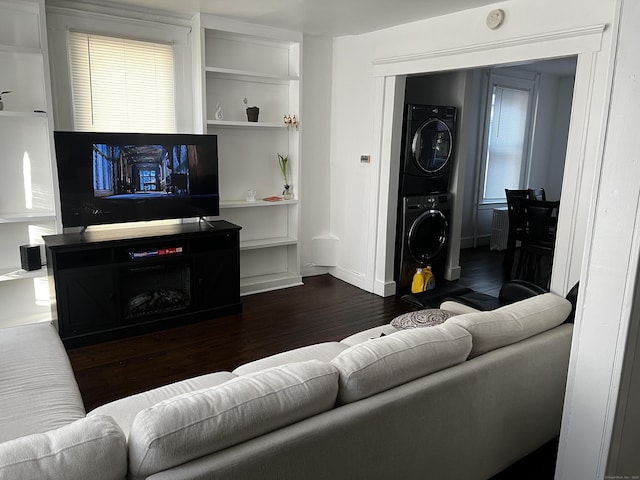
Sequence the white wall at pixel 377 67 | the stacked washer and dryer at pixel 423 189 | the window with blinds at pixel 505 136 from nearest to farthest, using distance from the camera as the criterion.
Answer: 1. the white wall at pixel 377 67
2. the stacked washer and dryer at pixel 423 189
3. the window with blinds at pixel 505 136

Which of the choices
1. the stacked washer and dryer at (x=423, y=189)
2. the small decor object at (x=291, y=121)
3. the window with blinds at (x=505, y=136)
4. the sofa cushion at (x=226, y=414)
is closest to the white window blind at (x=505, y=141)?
the window with blinds at (x=505, y=136)

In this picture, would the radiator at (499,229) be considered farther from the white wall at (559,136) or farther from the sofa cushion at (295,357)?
the sofa cushion at (295,357)

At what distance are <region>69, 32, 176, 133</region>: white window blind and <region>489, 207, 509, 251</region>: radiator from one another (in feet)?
14.6

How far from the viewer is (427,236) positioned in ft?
15.8

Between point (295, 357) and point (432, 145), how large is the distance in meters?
3.03

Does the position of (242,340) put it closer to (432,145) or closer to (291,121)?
(291,121)

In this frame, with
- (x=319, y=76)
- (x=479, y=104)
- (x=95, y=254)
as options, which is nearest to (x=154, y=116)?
(x=95, y=254)

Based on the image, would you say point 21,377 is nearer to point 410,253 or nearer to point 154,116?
point 154,116

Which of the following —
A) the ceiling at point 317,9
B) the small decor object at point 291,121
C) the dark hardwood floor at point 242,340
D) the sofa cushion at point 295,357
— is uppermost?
the ceiling at point 317,9

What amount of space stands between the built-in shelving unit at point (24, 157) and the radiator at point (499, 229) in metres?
5.29

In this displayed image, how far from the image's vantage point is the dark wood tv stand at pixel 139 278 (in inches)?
131

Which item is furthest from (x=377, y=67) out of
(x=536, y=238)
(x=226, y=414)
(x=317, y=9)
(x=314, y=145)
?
(x=226, y=414)

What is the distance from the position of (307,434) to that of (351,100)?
3.89 m

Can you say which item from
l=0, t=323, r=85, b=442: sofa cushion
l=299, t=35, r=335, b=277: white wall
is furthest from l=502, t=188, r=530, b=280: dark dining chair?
l=0, t=323, r=85, b=442: sofa cushion
